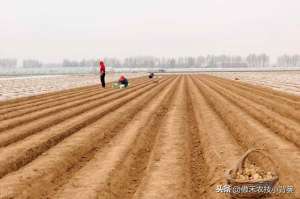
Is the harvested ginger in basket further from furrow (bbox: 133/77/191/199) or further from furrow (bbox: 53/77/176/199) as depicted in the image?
furrow (bbox: 53/77/176/199)

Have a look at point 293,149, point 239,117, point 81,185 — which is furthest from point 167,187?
point 239,117

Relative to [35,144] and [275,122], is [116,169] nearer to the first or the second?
[35,144]

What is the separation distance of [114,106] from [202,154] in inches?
368

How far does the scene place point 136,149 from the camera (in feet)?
31.5

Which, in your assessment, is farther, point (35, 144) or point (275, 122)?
point (275, 122)

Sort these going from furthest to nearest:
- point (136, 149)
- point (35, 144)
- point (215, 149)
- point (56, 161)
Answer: point (35, 144)
point (136, 149)
point (215, 149)
point (56, 161)

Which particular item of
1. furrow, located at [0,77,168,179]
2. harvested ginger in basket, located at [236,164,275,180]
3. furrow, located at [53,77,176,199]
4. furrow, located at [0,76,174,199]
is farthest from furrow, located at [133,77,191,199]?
furrow, located at [0,77,168,179]

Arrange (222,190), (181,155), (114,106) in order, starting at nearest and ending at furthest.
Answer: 1. (222,190)
2. (181,155)
3. (114,106)

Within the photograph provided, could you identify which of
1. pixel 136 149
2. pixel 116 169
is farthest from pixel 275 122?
pixel 116 169

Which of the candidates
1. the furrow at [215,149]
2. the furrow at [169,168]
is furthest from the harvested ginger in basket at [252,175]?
the furrow at [169,168]

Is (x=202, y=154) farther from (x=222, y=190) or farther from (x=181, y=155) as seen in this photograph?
(x=222, y=190)

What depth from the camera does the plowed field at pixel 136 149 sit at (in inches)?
266

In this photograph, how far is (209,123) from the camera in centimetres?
1328

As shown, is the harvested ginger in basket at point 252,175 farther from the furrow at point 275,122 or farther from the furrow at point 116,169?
the furrow at point 275,122
